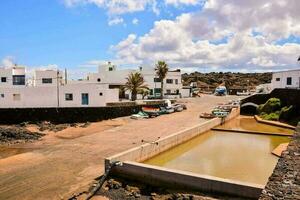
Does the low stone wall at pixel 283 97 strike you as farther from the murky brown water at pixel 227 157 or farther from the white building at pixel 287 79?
the murky brown water at pixel 227 157

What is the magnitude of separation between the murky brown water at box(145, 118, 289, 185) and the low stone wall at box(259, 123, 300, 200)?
8925 mm

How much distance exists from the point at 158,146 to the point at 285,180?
1608 centimetres

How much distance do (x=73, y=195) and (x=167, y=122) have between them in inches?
805

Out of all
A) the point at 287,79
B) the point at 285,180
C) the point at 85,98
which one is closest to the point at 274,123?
the point at 287,79

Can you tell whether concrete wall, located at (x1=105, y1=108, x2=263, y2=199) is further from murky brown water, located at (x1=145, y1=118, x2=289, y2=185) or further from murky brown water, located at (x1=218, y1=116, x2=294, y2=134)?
murky brown water, located at (x1=218, y1=116, x2=294, y2=134)

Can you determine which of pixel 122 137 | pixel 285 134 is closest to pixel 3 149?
pixel 122 137

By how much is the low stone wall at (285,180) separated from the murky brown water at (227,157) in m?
8.93

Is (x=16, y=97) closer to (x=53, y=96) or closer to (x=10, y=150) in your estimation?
(x=53, y=96)

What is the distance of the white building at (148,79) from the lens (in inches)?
2306

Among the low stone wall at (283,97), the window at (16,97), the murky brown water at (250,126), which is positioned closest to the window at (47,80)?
the window at (16,97)

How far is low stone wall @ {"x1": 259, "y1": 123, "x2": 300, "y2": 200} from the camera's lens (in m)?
6.30

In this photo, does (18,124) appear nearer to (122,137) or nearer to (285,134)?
→ (122,137)

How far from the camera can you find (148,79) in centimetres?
6275

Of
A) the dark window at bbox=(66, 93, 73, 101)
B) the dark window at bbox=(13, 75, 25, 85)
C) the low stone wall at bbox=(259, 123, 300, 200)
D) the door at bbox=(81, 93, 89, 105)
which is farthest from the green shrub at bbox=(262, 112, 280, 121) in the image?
the dark window at bbox=(13, 75, 25, 85)
